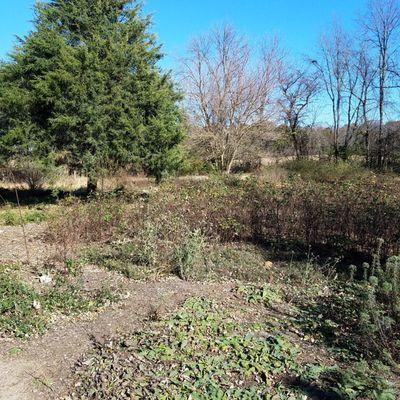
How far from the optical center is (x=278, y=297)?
4.37m

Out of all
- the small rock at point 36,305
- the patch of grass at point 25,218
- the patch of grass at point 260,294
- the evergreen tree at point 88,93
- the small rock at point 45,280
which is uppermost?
the evergreen tree at point 88,93

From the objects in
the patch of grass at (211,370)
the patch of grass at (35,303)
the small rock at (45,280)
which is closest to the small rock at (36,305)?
the patch of grass at (35,303)

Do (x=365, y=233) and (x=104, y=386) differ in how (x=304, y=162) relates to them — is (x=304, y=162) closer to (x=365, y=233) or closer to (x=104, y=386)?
(x=365, y=233)

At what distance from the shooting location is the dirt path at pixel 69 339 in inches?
113

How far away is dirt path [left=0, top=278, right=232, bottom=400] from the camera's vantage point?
113 inches

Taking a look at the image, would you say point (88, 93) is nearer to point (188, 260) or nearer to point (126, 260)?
point (126, 260)

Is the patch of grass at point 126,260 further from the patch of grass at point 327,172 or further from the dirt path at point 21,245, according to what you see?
the patch of grass at point 327,172

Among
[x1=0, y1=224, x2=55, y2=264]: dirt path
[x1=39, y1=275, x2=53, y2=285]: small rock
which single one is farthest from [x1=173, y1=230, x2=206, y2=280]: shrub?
[x1=0, y1=224, x2=55, y2=264]: dirt path

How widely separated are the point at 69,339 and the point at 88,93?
292 inches

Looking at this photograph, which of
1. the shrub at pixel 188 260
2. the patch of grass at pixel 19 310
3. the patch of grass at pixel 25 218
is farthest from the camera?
the patch of grass at pixel 25 218

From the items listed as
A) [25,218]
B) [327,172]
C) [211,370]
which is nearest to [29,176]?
[25,218]

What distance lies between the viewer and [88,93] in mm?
9648

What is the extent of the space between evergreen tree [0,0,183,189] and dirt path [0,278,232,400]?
6144 millimetres

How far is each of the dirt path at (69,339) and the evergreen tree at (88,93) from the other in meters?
6.14
